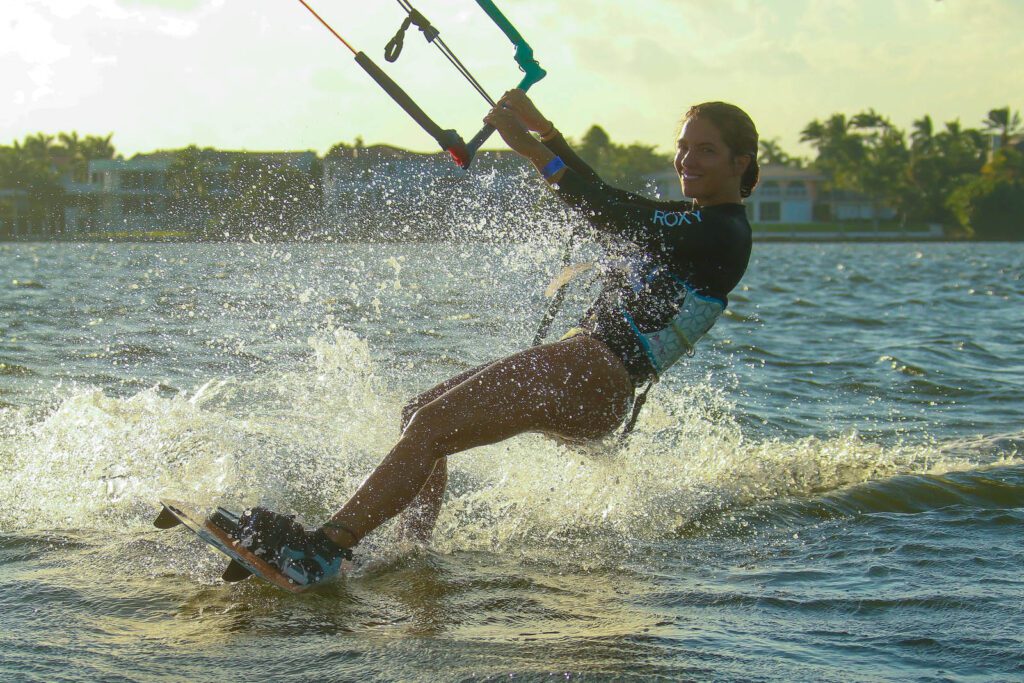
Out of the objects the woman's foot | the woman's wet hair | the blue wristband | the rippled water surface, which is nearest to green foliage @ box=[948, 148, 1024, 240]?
the rippled water surface

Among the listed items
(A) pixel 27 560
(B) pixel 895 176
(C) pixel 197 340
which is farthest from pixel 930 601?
(B) pixel 895 176

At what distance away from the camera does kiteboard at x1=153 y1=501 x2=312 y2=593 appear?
153 inches

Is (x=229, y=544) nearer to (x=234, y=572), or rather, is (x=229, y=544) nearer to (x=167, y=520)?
→ (x=234, y=572)

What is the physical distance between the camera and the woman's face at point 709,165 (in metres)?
4.61

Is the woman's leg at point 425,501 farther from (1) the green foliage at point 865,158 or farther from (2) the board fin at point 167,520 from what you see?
(1) the green foliage at point 865,158

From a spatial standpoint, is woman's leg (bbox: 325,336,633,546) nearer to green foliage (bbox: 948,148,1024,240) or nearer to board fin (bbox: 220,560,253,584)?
board fin (bbox: 220,560,253,584)

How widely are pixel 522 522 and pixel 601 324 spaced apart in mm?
1144

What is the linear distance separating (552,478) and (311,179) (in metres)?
4.38

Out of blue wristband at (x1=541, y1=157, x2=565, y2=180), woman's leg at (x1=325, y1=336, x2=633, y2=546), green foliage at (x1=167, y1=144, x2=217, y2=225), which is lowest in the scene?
woman's leg at (x1=325, y1=336, x2=633, y2=546)

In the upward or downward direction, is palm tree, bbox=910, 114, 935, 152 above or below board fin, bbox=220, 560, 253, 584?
above

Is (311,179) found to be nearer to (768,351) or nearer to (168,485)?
(168,485)

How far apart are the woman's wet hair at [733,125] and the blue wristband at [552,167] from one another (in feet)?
1.85

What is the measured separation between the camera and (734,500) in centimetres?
583

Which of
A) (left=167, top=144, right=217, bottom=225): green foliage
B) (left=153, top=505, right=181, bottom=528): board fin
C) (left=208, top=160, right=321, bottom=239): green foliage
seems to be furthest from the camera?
(left=167, top=144, right=217, bottom=225): green foliage
